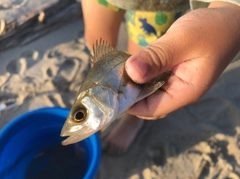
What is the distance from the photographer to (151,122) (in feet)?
6.52

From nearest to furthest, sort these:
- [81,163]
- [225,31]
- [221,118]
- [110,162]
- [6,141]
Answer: [225,31] < [6,141] < [81,163] < [110,162] < [221,118]

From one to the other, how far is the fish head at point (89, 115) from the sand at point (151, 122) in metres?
0.89

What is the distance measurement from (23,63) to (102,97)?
147 cm

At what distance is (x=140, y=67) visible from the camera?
97 centimetres

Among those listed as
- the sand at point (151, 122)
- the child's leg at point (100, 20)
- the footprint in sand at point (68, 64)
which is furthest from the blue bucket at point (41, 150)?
the child's leg at point (100, 20)

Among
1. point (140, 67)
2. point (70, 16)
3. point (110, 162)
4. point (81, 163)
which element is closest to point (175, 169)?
point (110, 162)

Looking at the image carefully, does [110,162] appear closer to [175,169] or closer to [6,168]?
[175,169]

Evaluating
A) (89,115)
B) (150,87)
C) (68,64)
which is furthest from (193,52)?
(68,64)

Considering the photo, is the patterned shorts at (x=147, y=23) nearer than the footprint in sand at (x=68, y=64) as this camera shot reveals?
Yes

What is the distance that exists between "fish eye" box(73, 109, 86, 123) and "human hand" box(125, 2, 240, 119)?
201 mm

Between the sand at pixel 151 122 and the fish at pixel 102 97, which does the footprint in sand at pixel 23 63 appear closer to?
the sand at pixel 151 122

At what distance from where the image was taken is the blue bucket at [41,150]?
1.55 metres

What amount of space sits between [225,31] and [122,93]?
43 centimetres

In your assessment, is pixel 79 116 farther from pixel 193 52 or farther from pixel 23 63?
pixel 23 63
